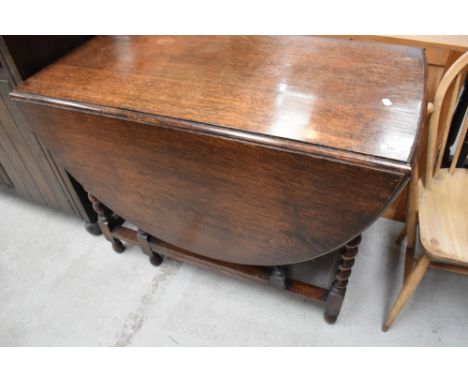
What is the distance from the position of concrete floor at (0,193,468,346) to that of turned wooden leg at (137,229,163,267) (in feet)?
0.12

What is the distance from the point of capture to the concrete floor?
1.19m

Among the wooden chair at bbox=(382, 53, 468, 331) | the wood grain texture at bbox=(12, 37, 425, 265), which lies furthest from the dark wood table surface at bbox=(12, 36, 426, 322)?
the wooden chair at bbox=(382, 53, 468, 331)

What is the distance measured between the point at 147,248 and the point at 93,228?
0.32m

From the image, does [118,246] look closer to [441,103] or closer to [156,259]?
[156,259]

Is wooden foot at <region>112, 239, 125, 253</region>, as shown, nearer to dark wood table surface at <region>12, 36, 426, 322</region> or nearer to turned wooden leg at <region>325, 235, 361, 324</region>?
dark wood table surface at <region>12, 36, 426, 322</region>

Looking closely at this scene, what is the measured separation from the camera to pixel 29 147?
123 centimetres

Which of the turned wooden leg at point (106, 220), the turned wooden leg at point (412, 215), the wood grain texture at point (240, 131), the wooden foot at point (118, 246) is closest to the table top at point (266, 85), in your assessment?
the wood grain texture at point (240, 131)

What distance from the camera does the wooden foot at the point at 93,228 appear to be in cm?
147

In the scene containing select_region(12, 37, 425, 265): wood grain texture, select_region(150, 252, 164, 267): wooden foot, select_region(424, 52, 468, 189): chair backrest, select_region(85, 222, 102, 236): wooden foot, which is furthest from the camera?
select_region(85, 222, 102, 236): wooden foot

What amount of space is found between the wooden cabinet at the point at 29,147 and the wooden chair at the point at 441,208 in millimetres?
1058

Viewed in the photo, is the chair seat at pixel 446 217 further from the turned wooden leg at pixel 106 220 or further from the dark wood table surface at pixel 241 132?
the turned wooden leg at pixel 106 220
